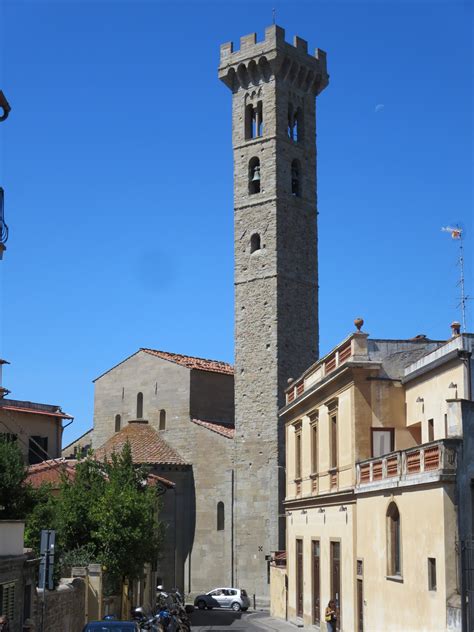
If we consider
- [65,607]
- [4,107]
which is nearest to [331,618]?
[65,607]

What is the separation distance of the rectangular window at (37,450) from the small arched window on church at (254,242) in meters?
16.0

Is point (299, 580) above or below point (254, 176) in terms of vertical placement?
below

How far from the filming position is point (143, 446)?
5731cm

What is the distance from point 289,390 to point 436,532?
63.3ft

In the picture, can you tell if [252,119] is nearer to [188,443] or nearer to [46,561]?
[188,443]

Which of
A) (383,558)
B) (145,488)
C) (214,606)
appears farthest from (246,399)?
(383,558)

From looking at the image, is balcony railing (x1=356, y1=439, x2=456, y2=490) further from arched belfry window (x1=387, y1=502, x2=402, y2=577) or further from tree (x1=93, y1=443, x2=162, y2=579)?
tree (x1=93, y1=443, x2=162, y2=579)

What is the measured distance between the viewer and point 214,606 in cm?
5081

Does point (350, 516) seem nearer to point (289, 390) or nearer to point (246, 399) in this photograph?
point (289, 390)

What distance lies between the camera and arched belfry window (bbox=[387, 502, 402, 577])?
24734 mm

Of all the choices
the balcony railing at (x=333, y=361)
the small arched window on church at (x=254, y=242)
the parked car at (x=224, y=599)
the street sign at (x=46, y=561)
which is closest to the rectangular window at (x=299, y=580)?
the balcony railing at (x=333, y=361)

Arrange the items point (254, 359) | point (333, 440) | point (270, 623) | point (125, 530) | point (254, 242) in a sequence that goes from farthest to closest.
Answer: point (254, 242), point (254, 359), point (270, 623), point (125, 530), point (333, 440)

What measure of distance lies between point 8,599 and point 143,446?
3864 centimetres

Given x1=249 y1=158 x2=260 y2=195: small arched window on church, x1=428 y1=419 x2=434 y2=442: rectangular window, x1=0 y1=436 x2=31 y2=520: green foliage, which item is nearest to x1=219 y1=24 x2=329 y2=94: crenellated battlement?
x1=249 y1=158 x2=260 y2=195: small arched window on church
